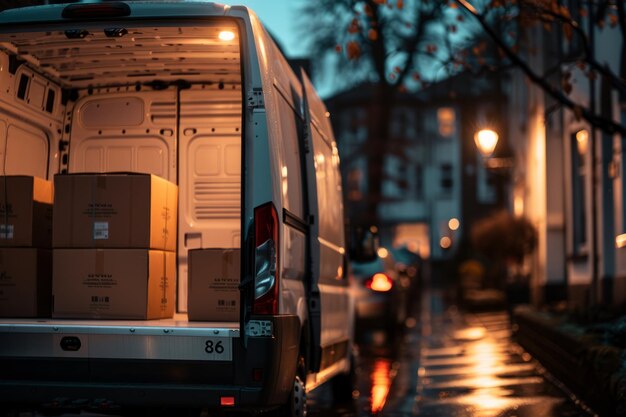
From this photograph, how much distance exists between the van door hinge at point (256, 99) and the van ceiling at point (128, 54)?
1.32ft

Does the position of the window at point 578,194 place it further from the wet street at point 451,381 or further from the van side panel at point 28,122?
the van side panel at point 28,122

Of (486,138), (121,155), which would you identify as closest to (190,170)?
(121,155)

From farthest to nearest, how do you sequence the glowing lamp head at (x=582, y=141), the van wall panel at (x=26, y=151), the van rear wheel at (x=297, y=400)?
the glowing lamp head at (x=582, y=141)
the van wall panel at (x=26, y=151)
the van rear wheel at (x=297, y=400)

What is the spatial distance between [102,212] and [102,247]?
217 millimetres

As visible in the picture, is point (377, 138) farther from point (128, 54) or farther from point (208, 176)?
point (128, 54)

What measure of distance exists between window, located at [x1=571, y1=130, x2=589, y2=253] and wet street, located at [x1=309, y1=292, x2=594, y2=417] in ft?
6.91

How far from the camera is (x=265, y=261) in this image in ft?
19.9

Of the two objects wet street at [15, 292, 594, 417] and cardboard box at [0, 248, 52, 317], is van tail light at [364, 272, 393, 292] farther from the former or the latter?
cardboard box at [0, 248, 52, 317]

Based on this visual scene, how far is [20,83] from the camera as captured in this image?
23.8 ft

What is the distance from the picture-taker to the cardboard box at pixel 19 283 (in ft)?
22.4

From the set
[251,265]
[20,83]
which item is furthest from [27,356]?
[20,83]

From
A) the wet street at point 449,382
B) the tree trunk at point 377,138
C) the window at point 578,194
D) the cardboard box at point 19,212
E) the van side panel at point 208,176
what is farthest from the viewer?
the tree trunk at point 377,138

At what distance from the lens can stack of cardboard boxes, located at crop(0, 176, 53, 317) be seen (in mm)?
6824

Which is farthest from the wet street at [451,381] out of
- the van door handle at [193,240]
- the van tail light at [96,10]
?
the van tail light at [96,10]
